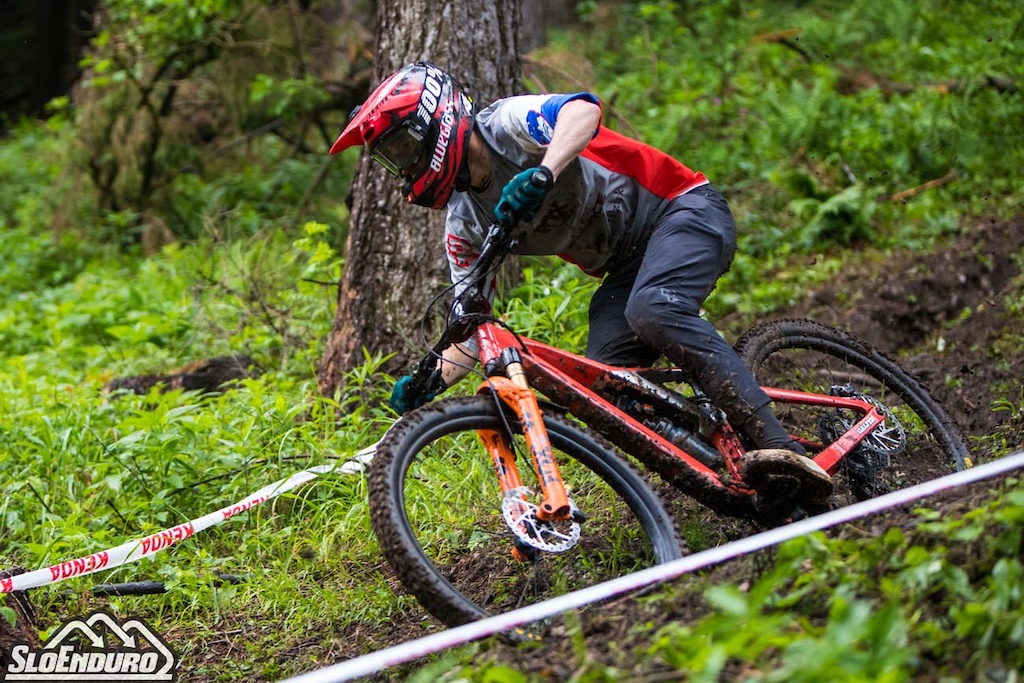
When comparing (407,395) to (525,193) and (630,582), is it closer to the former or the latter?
(525,193)

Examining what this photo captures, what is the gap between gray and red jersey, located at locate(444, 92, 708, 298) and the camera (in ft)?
13.1

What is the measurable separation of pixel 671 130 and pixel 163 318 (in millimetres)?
4833

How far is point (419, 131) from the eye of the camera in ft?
12.5

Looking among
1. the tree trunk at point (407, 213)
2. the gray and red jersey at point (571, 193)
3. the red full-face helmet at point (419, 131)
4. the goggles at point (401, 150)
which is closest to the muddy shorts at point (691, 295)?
the gray and red jersey at point (571, 193)

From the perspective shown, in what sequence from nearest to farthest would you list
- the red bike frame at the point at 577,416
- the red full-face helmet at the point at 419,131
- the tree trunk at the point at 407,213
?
the red bike frame at the point at 577,416, the red full-face helmet at the point at 419,131, the tree trunk at the point at 407,213

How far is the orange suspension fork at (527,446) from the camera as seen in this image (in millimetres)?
3434

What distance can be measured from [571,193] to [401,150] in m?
0.74

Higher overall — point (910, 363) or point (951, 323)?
point (951, 323)

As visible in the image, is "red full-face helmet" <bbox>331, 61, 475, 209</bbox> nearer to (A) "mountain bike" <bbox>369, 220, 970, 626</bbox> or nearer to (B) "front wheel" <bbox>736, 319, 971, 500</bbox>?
(A) "mountain bike" <bbox>369, 220, 970, 626</bbox>

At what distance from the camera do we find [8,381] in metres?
7.16

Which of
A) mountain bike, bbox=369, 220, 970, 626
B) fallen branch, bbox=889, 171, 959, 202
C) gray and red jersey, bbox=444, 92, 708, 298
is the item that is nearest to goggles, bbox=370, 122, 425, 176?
gray and red jersey, bbox=444, 92, 708, 298

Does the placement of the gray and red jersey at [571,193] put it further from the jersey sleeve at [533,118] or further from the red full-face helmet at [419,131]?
the red full-face helmet at [419,131]

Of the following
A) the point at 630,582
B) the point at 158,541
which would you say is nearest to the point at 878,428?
the point at 630,582

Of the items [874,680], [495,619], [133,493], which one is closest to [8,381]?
[133,493]
